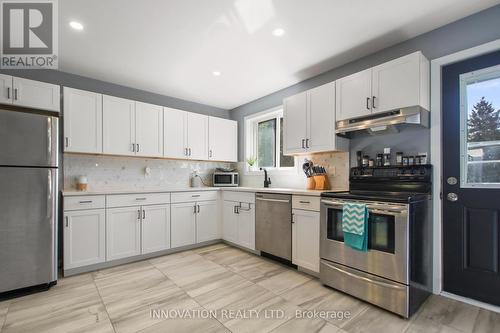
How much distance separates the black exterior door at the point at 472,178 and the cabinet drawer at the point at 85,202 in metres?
3.72

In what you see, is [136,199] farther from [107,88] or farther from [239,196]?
[107,88]

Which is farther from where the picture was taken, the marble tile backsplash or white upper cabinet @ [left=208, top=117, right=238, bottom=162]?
white upper cabinet @ [left=208, top=117, right=238, bottom=162]

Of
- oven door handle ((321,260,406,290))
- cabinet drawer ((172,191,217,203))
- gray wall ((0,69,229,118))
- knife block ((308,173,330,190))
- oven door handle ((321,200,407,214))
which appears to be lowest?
oven door handle ((321,260,406,290))

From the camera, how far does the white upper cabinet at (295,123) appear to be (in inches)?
127

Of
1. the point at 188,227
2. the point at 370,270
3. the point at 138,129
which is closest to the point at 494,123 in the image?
the point at 370,270

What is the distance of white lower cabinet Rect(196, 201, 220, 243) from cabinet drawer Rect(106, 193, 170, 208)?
23.2 inches

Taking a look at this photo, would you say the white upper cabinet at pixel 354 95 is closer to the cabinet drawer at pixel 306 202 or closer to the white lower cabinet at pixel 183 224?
the cabinet drawer at pixel 306 202

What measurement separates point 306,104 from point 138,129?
242 centimetres

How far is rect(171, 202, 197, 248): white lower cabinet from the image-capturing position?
3589 millimetres

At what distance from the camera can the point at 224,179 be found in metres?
4.43

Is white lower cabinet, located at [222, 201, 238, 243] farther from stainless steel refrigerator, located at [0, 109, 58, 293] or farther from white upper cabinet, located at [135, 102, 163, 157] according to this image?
stainless steel refrigerator, located at [0, 109, 58, 293]

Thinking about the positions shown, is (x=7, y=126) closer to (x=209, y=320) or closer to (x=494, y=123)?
(x=209, y=320)

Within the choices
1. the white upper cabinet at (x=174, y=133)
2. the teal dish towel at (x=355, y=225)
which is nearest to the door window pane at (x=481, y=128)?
the teal dish towel at (x=355, y=225)

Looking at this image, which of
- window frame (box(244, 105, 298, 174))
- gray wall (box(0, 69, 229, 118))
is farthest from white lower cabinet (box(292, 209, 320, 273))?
gray wall (box(0, 69, 229, 118))
